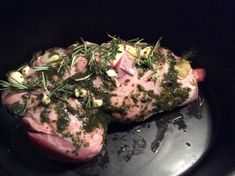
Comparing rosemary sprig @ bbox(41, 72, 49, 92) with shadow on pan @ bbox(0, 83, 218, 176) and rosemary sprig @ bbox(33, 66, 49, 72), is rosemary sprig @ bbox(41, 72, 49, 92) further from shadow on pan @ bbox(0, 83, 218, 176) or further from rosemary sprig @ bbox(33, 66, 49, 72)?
shadow on pan @ bbox(0, 83, 218, 176)

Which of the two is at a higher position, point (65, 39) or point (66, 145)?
point (65, 39)

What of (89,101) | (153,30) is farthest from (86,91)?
(153,30)

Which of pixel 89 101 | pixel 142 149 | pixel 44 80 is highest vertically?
pixel 44 80

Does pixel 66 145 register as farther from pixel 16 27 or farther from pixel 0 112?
pixel 16 27

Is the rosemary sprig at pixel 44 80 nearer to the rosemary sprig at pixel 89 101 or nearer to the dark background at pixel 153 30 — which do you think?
the rosemary sprig at pixel 89 101

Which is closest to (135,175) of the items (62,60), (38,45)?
(62,60)

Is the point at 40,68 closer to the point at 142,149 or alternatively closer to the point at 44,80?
the point at 44,80
